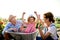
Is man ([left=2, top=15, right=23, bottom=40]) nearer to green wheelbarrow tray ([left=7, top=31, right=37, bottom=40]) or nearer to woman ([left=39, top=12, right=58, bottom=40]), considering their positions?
green wheelbarrow tray ([left=7, top=31, right=37, bottom=40])

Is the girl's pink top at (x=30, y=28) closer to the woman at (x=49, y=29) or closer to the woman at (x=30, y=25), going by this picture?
the woman at (x=30, y=25)

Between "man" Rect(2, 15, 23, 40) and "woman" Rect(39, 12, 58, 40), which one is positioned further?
"man" Rect(2, 15, 23, 40)

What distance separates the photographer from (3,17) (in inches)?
96.5

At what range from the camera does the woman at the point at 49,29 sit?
2.22 metres

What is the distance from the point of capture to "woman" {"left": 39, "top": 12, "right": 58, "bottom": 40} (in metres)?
2.22

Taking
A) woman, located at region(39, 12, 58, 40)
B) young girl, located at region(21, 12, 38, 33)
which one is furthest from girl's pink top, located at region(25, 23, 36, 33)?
woman, located at region(39, 12, 58, 40)

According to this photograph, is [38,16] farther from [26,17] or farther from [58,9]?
[58,9]

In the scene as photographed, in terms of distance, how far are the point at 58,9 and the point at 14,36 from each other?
84 centimetres

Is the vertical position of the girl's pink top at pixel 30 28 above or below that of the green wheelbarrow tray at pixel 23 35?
above

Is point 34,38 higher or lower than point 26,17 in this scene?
lower

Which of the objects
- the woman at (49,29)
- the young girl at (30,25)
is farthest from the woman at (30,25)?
the woman at (49,29)

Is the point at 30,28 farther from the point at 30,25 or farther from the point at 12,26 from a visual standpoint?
the point at 12,26

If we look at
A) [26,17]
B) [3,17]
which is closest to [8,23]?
[3,17]

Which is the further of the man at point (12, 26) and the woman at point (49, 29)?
the man at point (12, 26)
